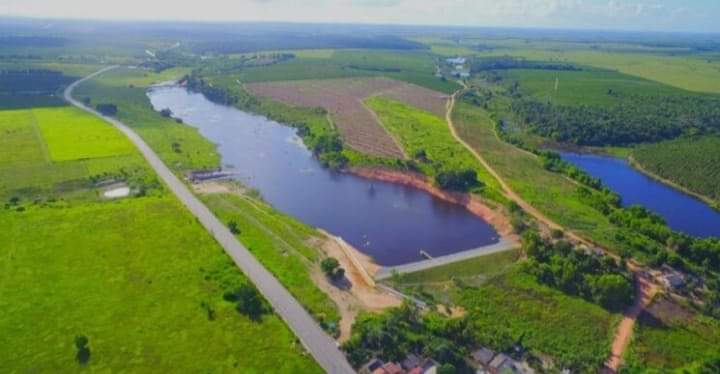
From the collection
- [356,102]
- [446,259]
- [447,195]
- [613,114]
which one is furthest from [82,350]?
[613,114]

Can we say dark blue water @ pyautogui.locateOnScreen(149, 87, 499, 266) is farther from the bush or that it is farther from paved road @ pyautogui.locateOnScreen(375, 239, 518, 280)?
the bush

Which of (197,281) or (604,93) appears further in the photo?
(604,93)

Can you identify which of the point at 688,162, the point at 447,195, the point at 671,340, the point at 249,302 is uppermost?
the point at 688,162

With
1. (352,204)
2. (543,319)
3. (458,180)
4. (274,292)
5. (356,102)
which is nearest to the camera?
(543,319)

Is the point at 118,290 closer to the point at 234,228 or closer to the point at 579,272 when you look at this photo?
the point at 234,228

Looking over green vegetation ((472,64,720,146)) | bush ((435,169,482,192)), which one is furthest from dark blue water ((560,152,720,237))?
bush ((435,169,482,192))

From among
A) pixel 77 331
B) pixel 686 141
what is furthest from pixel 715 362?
pixel 686 141

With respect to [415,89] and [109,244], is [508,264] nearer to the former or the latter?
[109,244]
